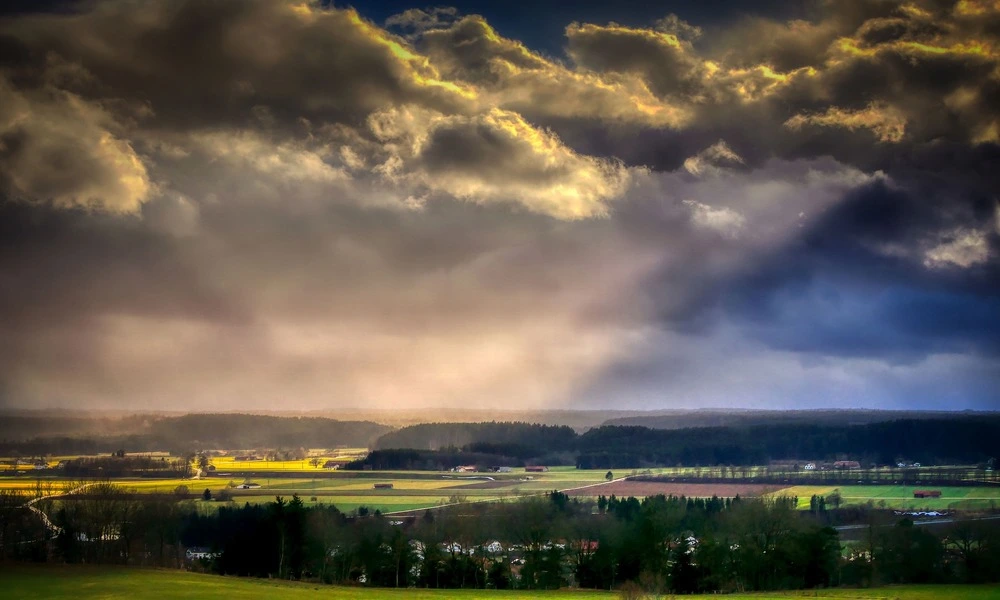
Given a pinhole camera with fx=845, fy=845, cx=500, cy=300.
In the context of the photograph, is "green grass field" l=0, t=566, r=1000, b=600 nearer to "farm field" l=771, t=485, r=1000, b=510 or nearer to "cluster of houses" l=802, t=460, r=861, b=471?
"farm field" l=771, t=485, r=1000, b=510

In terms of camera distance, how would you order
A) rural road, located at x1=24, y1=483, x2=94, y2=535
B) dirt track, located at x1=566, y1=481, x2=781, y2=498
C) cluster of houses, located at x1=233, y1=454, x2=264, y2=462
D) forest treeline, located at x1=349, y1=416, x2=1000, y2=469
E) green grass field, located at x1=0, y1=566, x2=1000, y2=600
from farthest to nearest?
forest treeline, located at x1=349, y1=416, x2=1000, y2=469 → cluster of houses, located at x1=233, y1=454, x2=264, y2=462 → dirt track, located at x1=566, y1=481, x2=781, y2=498 → rural road, located at x1=24, y1=483, x2=94, y2=535 → green grass field, located at x1=0, y1=566, x2=1000, y2=600

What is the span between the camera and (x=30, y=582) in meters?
57.9

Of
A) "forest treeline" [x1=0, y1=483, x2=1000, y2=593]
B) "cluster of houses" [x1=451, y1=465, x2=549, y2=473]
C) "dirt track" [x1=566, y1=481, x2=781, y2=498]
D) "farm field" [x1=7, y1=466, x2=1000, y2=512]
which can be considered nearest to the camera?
"forest treeline" [x1=0, y1=483, x2=1000, y2=593]

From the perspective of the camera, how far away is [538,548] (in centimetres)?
7281

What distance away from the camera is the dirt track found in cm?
11459

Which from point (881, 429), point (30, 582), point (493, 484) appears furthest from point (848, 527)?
point (881, 429)

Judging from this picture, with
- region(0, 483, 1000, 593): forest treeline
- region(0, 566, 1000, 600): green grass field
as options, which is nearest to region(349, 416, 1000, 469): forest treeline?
region(0, 483, 1000, 593): forest treeline

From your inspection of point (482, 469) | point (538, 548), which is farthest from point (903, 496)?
point (482, 469)

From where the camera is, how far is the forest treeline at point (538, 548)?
69.9m

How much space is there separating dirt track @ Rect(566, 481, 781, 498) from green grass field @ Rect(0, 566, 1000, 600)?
48483 mm

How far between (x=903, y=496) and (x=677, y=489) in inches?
1213

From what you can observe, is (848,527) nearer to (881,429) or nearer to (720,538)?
(720,538)

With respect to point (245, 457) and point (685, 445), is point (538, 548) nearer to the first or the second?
point (245, 457)

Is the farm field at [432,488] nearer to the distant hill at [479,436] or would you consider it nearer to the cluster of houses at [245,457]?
the cluster of houses at [245,457]
